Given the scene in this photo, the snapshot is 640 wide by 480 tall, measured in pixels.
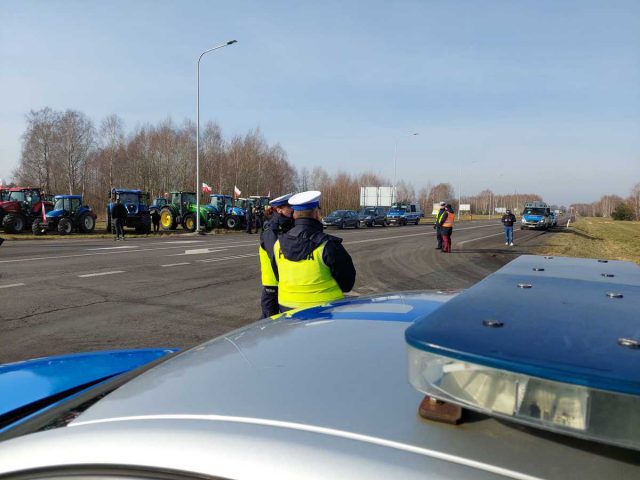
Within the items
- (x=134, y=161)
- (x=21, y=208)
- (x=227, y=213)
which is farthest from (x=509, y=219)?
(x=134, y=161)

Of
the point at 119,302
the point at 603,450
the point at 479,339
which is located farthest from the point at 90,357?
the point at 119,302

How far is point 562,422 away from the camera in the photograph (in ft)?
2.70

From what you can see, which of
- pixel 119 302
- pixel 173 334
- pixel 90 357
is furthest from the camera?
pixel 119 302

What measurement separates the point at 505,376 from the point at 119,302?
327 inches

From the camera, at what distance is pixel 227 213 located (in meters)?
33.7

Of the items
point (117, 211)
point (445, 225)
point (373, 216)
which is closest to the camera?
point (445, 225)

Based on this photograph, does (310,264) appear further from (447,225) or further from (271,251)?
(447,225)

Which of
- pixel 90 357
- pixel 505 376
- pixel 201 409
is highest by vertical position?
pixel 505 376

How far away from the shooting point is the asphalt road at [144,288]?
6118mm

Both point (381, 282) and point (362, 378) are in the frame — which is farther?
point (381, 282)

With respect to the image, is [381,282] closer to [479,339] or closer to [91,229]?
[479,339]

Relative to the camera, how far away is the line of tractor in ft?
80.2

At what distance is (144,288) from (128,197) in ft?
64.2

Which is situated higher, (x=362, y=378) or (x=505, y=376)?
(x=505, y=376)
